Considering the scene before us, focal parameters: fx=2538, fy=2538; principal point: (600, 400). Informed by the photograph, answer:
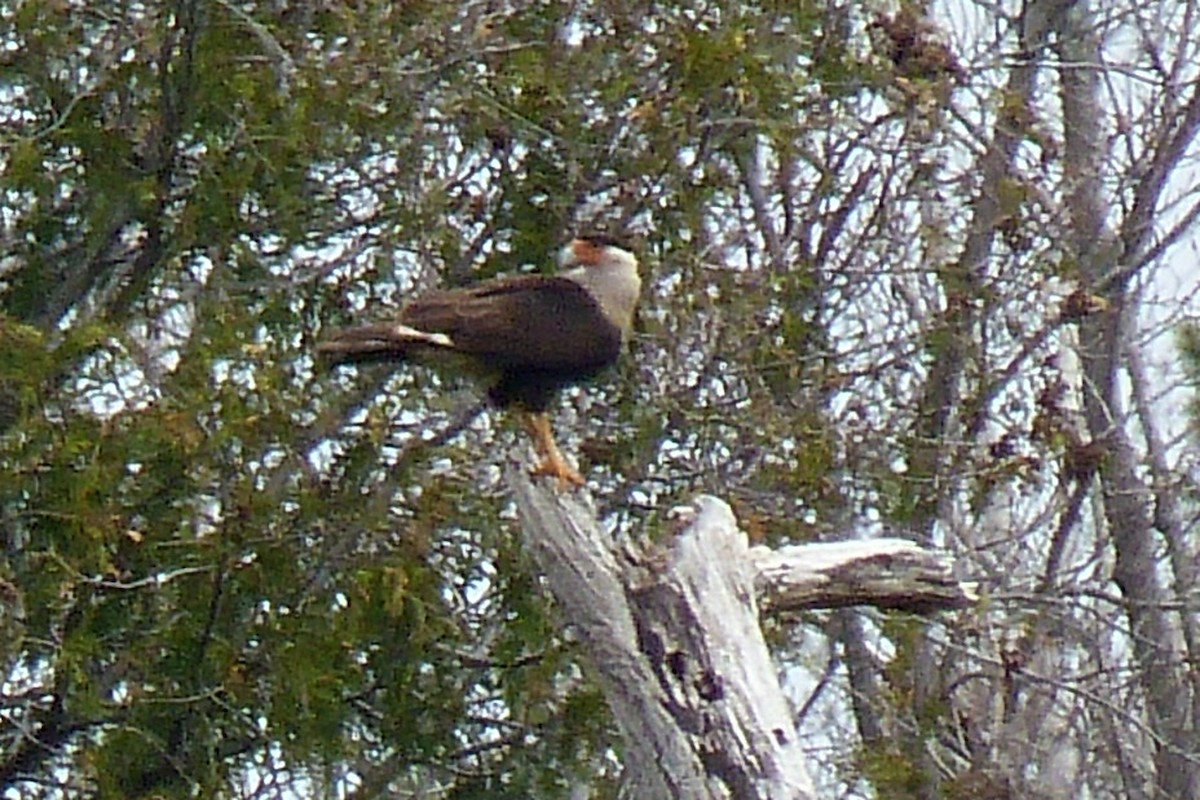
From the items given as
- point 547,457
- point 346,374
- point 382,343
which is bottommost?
point 547,457

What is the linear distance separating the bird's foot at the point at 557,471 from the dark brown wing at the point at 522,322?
203 millimetres

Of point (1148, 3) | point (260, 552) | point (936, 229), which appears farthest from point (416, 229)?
point (1148, 3)

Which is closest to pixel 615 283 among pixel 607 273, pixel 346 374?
pixel 607 273

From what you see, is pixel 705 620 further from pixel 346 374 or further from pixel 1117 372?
pixel 1117 372

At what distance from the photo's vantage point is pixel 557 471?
4543 mm

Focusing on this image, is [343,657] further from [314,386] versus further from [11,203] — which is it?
[11,203]

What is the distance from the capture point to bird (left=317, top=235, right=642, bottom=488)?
15.2 feet

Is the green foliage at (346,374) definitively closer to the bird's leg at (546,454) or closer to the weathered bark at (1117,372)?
the bird's leg at (546,454)

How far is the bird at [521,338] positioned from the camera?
462cm

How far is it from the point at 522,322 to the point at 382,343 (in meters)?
0.31

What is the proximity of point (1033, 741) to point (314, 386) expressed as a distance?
3342mm

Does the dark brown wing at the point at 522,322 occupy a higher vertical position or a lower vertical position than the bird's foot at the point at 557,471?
higher

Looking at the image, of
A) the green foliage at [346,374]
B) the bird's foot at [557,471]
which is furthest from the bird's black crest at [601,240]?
the bird's foot at [557,471]

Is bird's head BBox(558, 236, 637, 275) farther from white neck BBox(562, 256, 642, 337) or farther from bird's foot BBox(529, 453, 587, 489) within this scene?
bird's foot BBox(529, 453, 587, 489)
